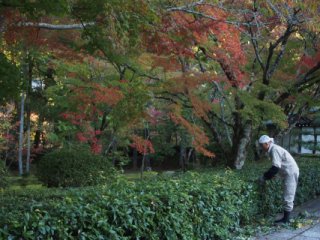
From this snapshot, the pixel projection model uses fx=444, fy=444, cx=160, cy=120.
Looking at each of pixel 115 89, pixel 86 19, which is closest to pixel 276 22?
pixel 115 89

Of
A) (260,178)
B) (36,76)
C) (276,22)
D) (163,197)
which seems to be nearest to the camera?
(163,197)

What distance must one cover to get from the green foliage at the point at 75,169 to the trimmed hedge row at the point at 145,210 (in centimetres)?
405

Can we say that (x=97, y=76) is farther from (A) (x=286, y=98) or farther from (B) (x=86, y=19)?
(B) (x=86, y=19)

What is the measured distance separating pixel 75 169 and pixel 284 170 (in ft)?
17.5

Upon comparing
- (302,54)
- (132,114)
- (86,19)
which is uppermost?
(302,54)

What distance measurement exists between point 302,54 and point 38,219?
29.8ft

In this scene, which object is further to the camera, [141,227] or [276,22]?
[276,22]

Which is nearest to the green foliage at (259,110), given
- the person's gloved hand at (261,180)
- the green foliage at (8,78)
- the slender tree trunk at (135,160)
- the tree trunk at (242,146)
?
the tree trunk at (242,146)

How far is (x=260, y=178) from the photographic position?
8062 mm

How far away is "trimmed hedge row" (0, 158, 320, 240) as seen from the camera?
3934 millimetres

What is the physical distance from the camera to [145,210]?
500 centimetres

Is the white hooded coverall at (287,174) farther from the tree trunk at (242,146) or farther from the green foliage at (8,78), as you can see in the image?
the green foliage at (8,78)

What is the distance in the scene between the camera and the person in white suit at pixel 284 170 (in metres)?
7.75

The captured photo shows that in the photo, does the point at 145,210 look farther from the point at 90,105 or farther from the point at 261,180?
the point at 90,105
